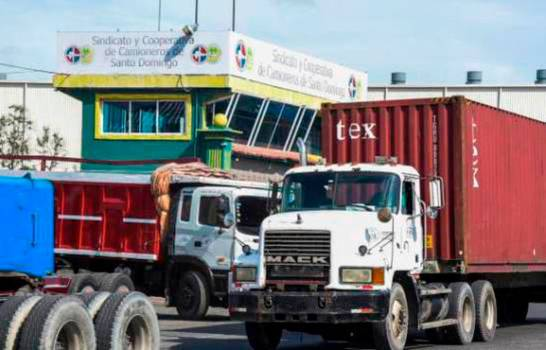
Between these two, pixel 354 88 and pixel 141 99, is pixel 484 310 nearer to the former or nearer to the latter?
pixel 141 99

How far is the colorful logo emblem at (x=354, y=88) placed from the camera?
2000 inches

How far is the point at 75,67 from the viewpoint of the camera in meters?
41.8

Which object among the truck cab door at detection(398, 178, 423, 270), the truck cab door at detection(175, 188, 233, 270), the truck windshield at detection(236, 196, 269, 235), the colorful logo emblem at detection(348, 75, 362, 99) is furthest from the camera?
the colorful logo emblem at detection(348, 75, 362, 99)

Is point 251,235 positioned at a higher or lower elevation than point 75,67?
lower

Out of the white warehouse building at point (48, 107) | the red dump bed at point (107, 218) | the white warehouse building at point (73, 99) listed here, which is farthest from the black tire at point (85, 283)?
the white warehouse building at point (48, 107)

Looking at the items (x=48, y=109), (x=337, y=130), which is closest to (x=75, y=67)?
(x=48, y=109)

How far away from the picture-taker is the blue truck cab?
1396 centimetres

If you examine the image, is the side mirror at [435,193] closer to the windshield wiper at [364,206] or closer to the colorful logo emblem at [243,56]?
the windshield wiper at [364,206]

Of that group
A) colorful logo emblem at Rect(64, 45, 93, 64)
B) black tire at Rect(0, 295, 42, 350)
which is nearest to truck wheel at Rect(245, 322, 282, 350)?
black tire at Rect(0, 295, 42, 350)

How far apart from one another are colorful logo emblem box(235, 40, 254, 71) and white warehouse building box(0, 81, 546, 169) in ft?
41.6

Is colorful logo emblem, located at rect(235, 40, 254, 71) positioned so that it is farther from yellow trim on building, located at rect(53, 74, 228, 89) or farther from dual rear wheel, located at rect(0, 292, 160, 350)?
dual rear wheel, located at rect(0, 292, 160, 350)

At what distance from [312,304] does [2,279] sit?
4121mm

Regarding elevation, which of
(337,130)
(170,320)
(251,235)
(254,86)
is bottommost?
(170,320)

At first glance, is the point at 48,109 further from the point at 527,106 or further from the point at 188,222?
the point at 188,222
